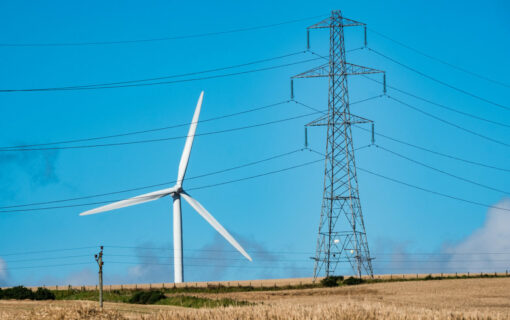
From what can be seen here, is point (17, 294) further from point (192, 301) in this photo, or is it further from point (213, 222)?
point (213, 222)

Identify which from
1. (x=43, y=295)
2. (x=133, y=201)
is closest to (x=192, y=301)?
(x=43, y=295)

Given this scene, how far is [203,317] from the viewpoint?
42500mm

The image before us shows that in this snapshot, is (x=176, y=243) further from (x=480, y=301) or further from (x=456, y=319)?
(x=456, y=319)

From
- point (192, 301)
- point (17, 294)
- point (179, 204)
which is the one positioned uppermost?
point (179, 204)

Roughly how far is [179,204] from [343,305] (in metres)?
68.4

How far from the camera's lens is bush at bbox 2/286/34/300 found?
8850 centimetres

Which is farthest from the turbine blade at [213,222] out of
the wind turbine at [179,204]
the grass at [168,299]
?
the grass at [168,299]

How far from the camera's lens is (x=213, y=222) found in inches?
4134

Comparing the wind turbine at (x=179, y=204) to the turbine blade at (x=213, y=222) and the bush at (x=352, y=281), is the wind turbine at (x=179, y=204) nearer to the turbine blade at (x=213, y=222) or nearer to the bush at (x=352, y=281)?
the turbine blade at (x=213, y=222)

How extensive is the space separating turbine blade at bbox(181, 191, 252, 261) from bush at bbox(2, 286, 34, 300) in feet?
90.5

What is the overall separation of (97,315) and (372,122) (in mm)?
61216

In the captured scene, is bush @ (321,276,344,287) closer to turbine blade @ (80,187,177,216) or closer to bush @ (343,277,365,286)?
bush @ (343,277,365,286)

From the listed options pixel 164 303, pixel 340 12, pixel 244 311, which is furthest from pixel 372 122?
pixel 244 311

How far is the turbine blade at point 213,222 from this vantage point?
103256mm
